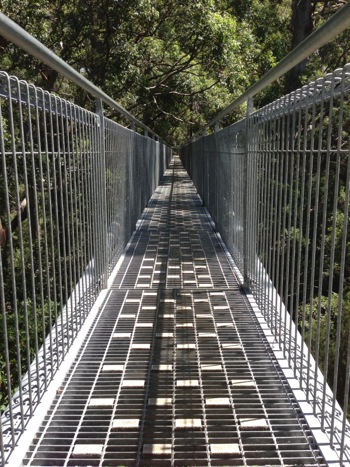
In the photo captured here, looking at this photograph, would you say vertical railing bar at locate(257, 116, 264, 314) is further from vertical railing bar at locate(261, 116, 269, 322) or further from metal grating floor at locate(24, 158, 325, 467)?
metal grating floor at locate(24, 158, 325, 467)

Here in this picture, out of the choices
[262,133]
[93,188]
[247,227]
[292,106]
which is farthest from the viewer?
[247,227]

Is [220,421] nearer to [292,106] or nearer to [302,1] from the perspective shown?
[292,106]

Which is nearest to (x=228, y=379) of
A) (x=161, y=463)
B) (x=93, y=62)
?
(x=161, y=463)

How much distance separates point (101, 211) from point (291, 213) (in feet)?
7.00

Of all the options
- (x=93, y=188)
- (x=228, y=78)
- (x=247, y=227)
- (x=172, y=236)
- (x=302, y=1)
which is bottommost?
(x=172, y=236)

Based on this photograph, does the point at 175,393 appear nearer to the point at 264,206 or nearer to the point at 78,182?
the point at 78,182

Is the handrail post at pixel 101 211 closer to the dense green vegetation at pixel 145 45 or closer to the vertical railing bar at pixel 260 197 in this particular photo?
the vertical railing bar at pixel 260 197

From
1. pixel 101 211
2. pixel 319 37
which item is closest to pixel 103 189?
pixel 101 211

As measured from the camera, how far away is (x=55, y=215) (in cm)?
393

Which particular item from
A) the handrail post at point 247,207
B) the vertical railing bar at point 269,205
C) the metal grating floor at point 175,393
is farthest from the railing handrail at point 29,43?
the metal grating floor at point 175,393

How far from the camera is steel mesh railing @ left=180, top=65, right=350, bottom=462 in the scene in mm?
2590

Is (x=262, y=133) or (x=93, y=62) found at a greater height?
(x=93, y=62)

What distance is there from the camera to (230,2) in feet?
59.8

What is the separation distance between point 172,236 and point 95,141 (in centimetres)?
407
